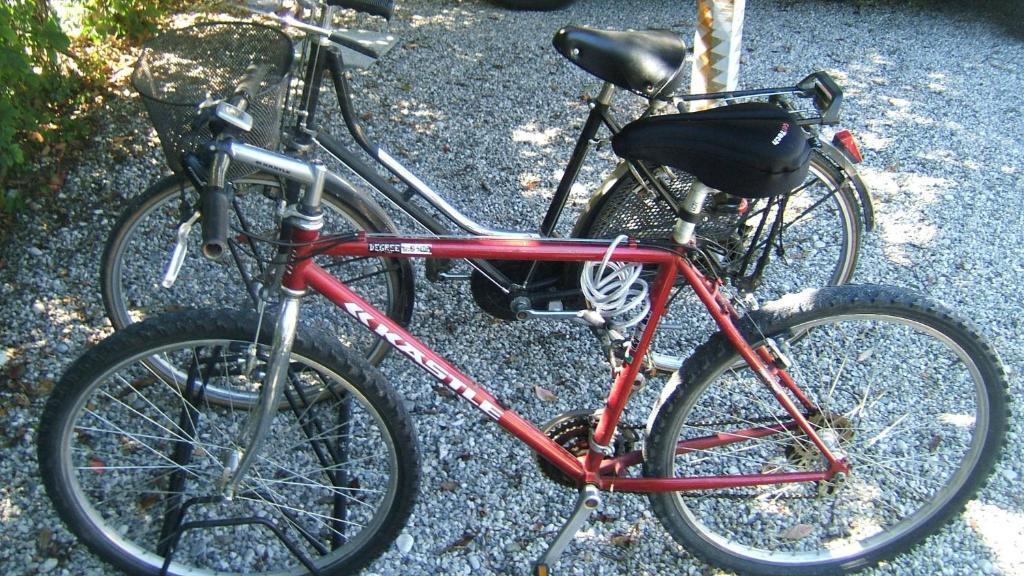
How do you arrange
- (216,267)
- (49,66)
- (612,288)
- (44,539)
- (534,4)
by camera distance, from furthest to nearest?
(534,4)
(49,66)
(216,267)
(44,539)
(612,288)

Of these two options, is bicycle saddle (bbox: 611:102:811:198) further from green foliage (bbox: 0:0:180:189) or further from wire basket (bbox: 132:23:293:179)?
green foliage (bbox: 0:0:180:189)

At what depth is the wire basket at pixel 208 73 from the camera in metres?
1.98

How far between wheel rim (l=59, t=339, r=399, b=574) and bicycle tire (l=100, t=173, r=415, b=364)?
1.08ft

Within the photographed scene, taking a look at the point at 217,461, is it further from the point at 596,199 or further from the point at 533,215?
the point at 533,215

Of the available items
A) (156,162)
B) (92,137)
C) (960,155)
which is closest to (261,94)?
(156,162)

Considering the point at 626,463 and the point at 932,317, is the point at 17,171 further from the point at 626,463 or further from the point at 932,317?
the point at 932,317

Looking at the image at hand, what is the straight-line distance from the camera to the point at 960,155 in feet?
15.0

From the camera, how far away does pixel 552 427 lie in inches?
88.7

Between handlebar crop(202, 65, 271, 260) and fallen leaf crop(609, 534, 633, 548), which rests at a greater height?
handlebar crop(202, 65, 271, 260)

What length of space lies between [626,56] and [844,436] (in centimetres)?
131

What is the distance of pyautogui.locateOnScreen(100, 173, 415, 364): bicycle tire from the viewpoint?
8.10 feet

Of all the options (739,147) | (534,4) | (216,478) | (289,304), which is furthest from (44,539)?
(534,4)

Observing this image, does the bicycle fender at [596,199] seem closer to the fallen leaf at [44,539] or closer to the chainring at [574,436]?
the chainring at [574,436]

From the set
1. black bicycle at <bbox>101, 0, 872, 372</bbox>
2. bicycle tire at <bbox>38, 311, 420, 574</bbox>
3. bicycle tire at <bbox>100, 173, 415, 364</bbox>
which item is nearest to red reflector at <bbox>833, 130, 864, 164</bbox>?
black bicycle at <bbox>101, 0, 872, 372</bbox>
